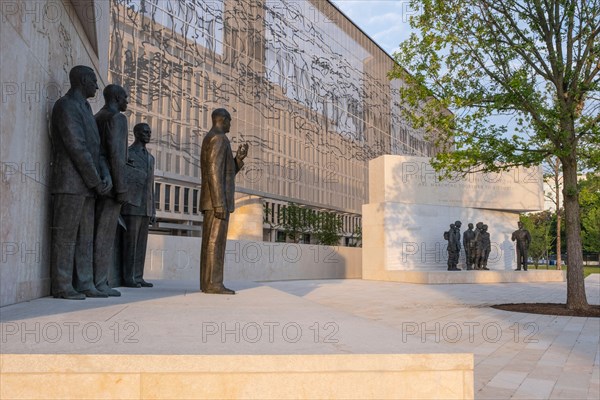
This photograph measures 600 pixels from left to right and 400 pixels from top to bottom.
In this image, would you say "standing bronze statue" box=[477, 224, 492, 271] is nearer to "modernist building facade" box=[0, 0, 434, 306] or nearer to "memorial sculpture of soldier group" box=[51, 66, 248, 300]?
"modernist building facade" box=[0, 0, 434, 306]

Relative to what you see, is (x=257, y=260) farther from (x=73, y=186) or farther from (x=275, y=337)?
(x=275, y=337)

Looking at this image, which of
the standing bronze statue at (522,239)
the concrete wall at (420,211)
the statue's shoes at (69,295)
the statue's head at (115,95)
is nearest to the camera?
the statue's shoes at (69,295)

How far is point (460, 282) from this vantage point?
23.0 meters

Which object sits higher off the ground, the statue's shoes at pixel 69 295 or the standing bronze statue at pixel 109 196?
the standing bronze statue at pixel 109 196

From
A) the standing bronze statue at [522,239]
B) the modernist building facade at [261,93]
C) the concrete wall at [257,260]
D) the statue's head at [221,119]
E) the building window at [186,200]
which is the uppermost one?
the modernist building facade at [261,93]

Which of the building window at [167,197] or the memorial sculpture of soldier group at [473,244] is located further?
the building window at [167,197]

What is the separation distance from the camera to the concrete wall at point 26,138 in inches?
180

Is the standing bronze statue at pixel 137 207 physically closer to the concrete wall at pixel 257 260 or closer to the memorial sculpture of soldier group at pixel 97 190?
the memorial sculpture of soldier group at pixel 97 190

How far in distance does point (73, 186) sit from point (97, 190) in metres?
0.24

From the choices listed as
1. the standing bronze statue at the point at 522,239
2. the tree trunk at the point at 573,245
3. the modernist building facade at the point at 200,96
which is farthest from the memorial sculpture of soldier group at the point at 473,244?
the tree trunk at the point at 573,245

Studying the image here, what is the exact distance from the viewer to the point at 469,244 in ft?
83.3

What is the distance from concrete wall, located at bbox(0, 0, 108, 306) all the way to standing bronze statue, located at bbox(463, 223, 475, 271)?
22169 mm

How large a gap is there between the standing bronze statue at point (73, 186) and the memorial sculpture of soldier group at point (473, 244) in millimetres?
21266

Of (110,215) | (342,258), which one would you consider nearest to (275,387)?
(110,215)
